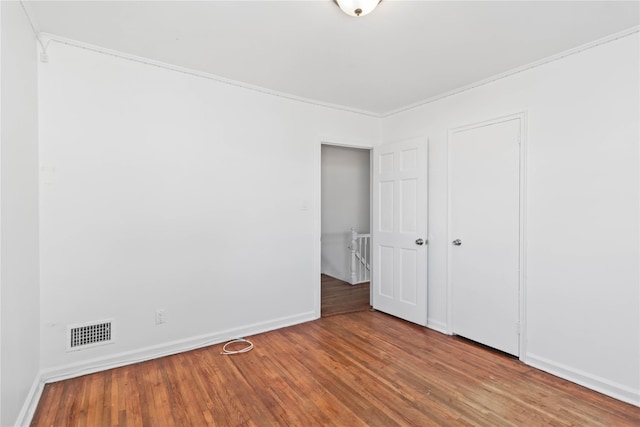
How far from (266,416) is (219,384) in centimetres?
53

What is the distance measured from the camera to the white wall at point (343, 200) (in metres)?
5.68

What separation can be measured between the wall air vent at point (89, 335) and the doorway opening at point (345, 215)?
3.42 m

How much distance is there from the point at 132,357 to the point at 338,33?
297cm

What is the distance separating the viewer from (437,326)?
3.39 metres

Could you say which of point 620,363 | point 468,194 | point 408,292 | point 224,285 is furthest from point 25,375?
point 620,363

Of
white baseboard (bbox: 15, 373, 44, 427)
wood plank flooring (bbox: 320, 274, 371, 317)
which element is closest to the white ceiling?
white baseboard (bbox: 15, 373, 44, 427)

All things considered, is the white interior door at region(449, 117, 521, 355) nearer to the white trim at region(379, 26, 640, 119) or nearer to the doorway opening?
the white trim at region(379, 26, 640, 119)

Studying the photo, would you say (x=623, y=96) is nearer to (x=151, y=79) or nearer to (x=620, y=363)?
(x=620, y=363)

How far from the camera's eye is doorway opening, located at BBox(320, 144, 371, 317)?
5.54 m

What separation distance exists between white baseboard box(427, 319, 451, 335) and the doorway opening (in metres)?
2.04

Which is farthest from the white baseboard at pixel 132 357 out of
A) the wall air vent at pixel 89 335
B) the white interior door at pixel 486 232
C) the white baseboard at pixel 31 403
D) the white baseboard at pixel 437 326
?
the white interior door at pixel 486 232

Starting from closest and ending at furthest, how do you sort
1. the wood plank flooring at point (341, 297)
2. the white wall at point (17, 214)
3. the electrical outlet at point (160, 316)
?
the white wall at point (17, 214) → the electrical outlet at point (160, 316) → the wood plank flooring at point (341, 297)

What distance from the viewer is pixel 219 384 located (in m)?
2.31

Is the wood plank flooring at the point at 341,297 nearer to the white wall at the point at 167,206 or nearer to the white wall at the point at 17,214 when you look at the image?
the white wall at the point at 167,206
